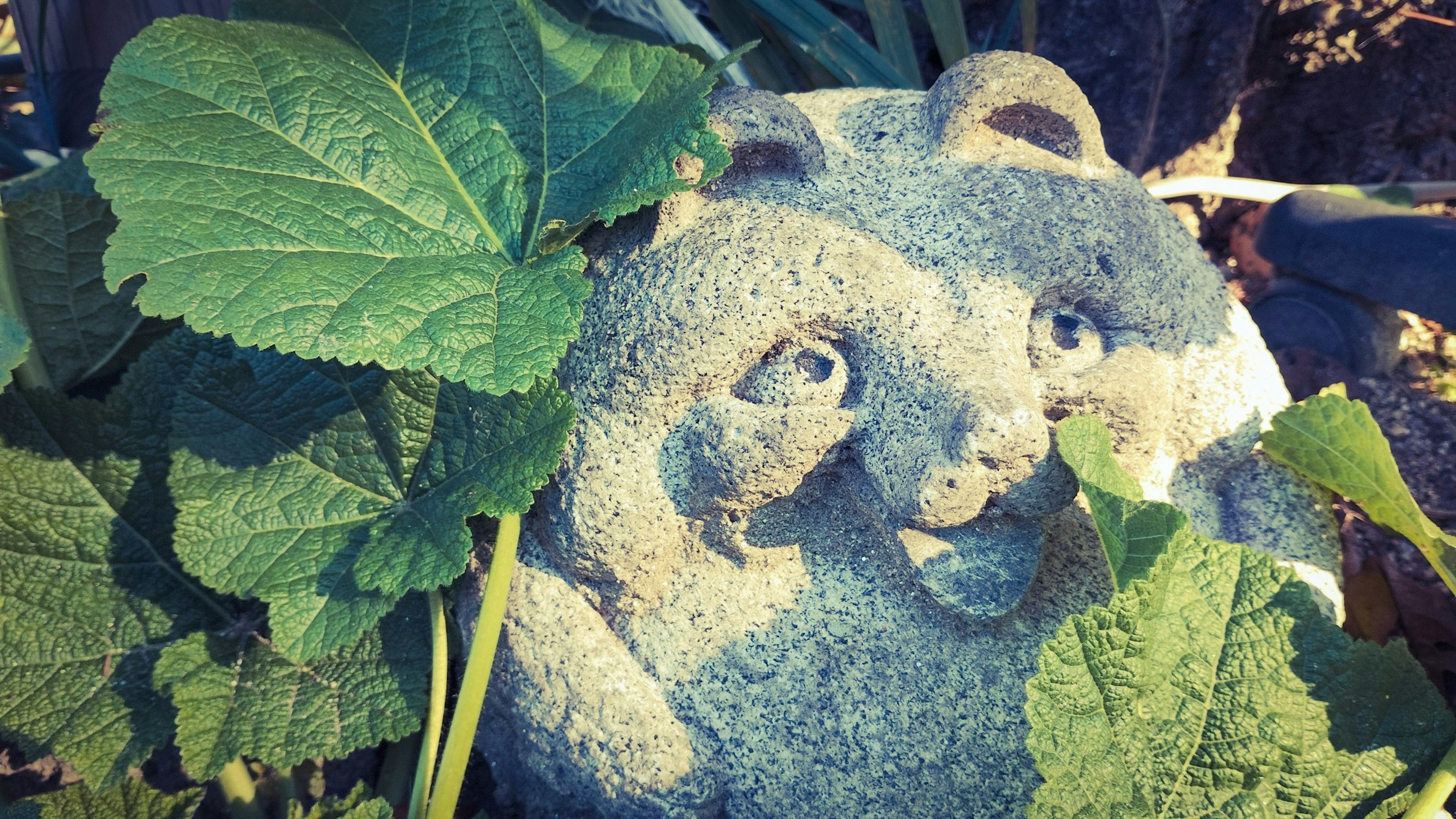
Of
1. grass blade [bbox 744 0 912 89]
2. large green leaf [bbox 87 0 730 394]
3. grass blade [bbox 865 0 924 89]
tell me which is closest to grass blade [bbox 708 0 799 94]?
grass blade [bbox 744 0 912 89]

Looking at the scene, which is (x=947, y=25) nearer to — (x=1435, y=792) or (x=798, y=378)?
(x=798, y=378)

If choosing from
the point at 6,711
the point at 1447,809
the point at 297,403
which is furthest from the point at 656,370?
the point at 1447,809

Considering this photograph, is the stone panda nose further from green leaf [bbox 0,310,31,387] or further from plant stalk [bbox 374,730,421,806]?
green leaf [bbox 0,310,31,387]

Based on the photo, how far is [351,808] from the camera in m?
→ 1.23

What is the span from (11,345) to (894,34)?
1667 millimetres

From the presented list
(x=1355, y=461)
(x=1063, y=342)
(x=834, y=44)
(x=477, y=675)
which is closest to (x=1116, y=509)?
(x=1063, y=342)

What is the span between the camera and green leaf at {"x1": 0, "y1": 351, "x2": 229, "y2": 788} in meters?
1.24

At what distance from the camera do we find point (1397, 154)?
2475mm

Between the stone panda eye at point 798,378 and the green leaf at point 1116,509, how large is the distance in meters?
0.25

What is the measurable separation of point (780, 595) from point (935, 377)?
0.34 m

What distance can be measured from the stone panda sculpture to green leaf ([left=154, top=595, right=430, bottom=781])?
129mm

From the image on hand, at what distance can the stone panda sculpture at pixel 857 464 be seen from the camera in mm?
1149

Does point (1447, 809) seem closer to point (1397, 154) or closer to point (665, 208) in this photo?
point (665, 208)

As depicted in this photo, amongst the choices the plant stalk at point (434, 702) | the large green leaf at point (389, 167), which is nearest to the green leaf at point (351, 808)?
the plant stalk at point (434, 702)
